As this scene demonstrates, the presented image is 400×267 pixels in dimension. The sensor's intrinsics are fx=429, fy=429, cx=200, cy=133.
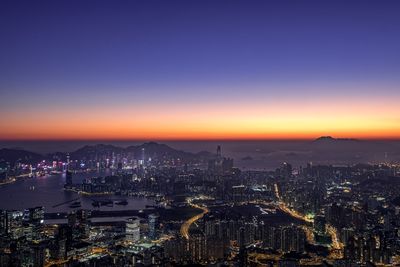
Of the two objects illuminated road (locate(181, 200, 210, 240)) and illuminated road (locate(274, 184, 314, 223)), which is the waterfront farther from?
illuminated road (locate(274, 184, 314, 223))

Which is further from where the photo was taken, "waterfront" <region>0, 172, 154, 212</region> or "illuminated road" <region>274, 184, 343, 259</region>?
"waterfront" <region>0, 172, 154, 212</region>

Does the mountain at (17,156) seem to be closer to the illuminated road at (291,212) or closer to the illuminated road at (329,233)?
the illuminated road at (291,212)

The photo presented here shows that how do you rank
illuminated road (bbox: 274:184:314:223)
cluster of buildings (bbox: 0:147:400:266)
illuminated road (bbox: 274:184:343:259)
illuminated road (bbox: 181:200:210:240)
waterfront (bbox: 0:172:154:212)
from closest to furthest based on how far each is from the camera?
cluster of buildings (bbox: 0:147:400:266) < illuminated road (bbox: 274:184:343:259) < illuminated road (bbox: 181:200:210:240) < illuminated road (bbox: 274:184:314:223) < waterfront (bbox: 0:172:154:212)

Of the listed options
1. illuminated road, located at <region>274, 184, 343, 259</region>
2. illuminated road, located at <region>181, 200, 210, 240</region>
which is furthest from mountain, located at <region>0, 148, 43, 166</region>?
illuminated road, located at <region>274, 184, 343, 259</region>

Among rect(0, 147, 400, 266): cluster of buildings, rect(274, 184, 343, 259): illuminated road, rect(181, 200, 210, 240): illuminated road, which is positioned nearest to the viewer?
rect(0, 147, 400, 266): cluster of buildings

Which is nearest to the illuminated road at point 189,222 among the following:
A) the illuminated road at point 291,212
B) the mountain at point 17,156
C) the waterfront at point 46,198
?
the waterfront at point 46,198

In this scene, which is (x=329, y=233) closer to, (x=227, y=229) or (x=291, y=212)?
(x=227, y=229)

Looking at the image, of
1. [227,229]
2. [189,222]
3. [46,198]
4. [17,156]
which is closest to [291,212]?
[189,222]
